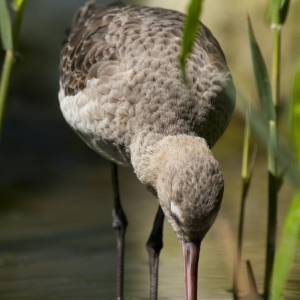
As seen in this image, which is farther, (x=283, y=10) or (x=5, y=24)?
(x=283, y=10)

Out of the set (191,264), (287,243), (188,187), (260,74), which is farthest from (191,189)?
(287,243)

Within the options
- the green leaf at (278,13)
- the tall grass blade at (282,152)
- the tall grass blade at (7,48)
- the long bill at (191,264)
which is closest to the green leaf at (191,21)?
the tall grass blade at (282,152)

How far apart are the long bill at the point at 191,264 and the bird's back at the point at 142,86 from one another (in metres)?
0.64

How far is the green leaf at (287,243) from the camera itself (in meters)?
2.04

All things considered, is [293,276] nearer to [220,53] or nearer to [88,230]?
[220,53]

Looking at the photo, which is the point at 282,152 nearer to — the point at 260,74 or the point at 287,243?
the point at 287,243

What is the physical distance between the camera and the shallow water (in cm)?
475

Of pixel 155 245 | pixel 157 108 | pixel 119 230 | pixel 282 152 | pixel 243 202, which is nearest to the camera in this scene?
pixel 282 152

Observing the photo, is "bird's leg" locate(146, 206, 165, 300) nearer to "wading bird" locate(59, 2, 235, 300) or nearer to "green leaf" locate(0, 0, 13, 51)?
"wading bird" locate(59, 2, 235, 300)

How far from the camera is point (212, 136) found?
4285 mm

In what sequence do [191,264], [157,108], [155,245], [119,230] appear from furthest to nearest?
[119,230], [155,245], [157,108], [191,264]

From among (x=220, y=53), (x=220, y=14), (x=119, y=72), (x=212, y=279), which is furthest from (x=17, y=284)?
(x=220, y=14)

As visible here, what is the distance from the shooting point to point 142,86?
13.6ft

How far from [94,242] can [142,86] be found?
6.26ft
